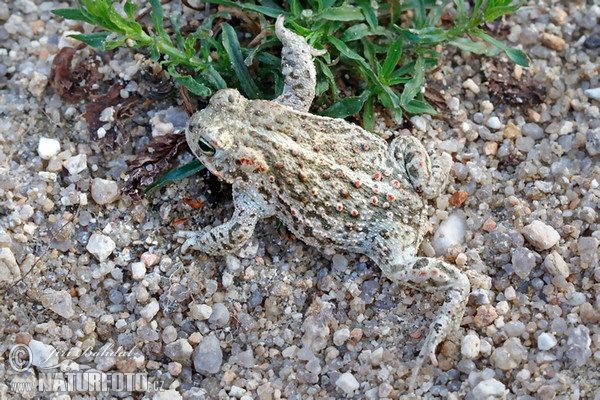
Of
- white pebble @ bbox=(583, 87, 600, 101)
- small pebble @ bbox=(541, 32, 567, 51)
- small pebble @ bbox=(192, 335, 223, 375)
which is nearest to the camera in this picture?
small pebble @ bbox=(192, 335, 223, 375)

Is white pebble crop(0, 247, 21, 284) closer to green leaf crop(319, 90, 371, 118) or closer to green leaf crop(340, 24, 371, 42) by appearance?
green leaf crop(319, 90, 371, 118)

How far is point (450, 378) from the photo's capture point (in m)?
4.21

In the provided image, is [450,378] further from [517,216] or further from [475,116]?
[475,116]

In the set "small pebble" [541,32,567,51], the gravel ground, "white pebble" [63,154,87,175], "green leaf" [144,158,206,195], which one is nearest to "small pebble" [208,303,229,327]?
the gravel ground

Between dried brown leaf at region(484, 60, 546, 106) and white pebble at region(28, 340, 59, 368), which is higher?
dried brown leaf at region(484, 60, 546, 106)

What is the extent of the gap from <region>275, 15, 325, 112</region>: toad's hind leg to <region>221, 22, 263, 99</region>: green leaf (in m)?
0.29

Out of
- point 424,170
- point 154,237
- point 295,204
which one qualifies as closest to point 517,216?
point 424,170

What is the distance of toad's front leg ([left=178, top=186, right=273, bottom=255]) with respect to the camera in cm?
455

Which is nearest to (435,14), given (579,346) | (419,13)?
(419,13)

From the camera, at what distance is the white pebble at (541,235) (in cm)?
454

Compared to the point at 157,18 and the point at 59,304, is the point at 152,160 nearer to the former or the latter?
the point at 157,18

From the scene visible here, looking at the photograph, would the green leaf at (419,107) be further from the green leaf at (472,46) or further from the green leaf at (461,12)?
the green leaf at (461,12)

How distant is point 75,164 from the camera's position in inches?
192

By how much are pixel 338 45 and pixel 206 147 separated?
1.29m
